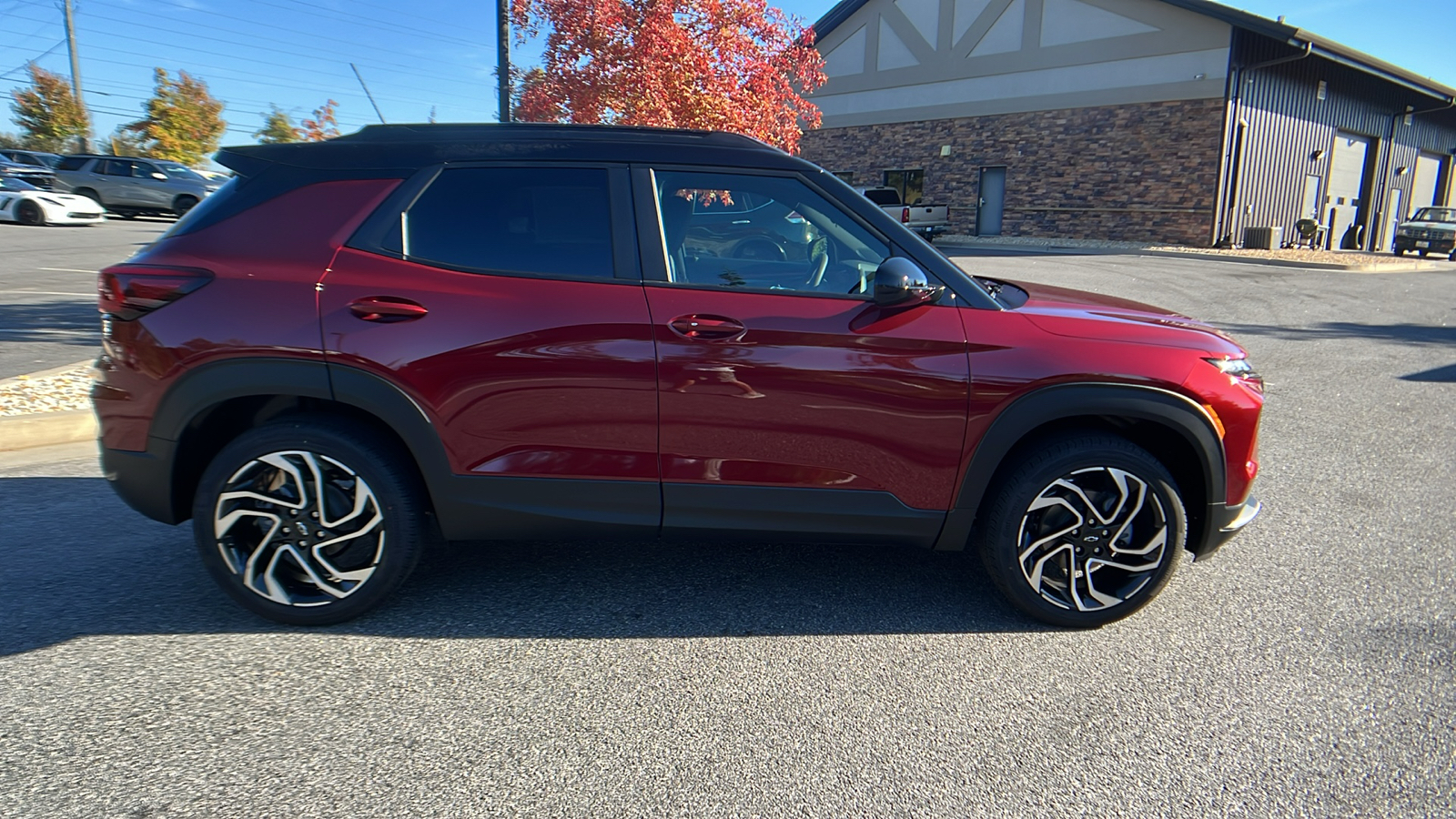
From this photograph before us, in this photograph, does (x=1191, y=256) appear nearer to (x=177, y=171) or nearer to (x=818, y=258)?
(x=818, y=258)

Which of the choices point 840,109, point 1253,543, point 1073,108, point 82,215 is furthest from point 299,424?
point 840,109

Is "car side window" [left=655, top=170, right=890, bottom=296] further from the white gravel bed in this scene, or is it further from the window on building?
the window on building

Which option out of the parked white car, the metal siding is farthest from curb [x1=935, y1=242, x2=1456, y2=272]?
the parked white car

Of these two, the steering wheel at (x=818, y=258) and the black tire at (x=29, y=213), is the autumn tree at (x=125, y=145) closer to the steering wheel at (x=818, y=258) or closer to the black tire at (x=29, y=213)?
the black tire at (x=29, y=213)

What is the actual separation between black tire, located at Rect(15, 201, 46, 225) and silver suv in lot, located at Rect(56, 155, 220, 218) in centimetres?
427

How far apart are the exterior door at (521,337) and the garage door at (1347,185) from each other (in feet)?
108

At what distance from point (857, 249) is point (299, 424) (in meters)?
2.22

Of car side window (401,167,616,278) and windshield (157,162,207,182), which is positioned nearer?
car side window (401,167,616,278)

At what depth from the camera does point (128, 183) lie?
2597cm

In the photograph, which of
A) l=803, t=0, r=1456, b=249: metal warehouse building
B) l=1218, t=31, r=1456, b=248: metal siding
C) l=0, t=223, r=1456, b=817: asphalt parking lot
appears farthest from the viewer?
l=803, t=0, r=1456, b=249: metal warehouse building

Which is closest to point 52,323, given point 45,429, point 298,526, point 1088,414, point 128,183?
point 45,429

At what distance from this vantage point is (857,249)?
323 cm

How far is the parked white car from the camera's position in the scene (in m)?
21.8

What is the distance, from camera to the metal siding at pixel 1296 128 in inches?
A: 946
